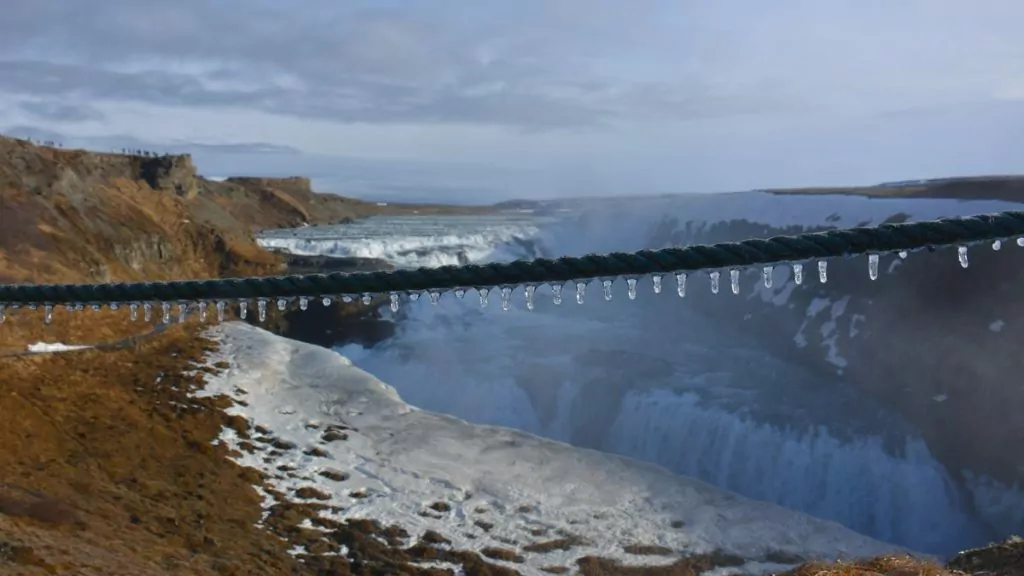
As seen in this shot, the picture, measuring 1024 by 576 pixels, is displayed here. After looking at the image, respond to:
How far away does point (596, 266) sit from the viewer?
59.1 inches

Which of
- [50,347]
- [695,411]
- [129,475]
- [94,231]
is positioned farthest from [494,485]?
[94,231]

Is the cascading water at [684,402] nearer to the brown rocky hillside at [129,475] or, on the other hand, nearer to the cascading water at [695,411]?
the cascading water at [695,411]

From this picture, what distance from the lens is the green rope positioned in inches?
52.2

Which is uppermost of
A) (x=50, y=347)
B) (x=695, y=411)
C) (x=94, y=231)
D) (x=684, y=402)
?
(x=94, y=231)

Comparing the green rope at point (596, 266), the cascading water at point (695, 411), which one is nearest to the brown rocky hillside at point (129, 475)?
the green rope at point (596, 266)

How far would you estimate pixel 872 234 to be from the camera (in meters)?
1.36

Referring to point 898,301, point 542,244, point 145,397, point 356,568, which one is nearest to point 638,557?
point 356,568

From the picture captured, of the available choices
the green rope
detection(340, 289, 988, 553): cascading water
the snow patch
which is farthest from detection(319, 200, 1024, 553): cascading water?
the green rope

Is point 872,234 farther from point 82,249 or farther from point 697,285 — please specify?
point 697,285

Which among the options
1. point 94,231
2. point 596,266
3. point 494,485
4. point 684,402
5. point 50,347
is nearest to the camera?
point 596,266

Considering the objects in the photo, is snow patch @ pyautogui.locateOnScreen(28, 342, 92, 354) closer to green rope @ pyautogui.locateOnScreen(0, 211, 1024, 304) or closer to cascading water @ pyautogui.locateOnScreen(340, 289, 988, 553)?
cascading water @ pyautogui.locateOnScreen(340, 289, 988, 553)

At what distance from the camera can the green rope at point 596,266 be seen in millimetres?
1327

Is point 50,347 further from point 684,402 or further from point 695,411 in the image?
point 695,411

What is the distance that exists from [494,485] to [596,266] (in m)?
14.3
